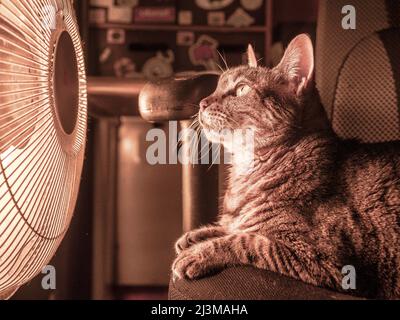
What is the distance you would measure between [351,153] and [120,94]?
0.54 meters

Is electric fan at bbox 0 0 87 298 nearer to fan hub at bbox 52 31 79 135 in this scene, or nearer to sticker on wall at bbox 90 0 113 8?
fan hub at bbox 52 31 79 135

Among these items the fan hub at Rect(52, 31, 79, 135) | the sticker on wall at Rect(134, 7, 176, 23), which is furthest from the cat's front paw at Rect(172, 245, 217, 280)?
the sticker on wall at Rect(134, 7, 176, 23)

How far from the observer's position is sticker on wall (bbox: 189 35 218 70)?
1919 mm

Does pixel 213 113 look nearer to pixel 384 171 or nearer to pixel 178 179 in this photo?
pixel 384 171

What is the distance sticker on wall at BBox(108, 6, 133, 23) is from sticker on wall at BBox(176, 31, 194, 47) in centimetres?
24

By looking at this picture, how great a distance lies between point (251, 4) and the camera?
1.90 metres

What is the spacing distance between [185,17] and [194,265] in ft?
4.65

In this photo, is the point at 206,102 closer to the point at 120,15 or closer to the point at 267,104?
the point at 267,104

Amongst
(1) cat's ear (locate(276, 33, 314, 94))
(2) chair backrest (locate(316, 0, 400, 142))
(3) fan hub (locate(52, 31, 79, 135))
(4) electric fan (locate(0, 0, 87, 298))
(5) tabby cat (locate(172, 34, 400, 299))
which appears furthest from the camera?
(2) chair backrest (locate(316, 0, 400, 142))

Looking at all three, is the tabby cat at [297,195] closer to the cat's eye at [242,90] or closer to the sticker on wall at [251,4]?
the cat's eye at [242,90]

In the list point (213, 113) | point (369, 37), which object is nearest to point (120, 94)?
point (213, 113)

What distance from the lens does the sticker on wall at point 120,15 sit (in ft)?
5.95

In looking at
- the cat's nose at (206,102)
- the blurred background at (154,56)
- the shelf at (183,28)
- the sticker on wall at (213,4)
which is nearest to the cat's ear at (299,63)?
the cat's nose at (206,102)
